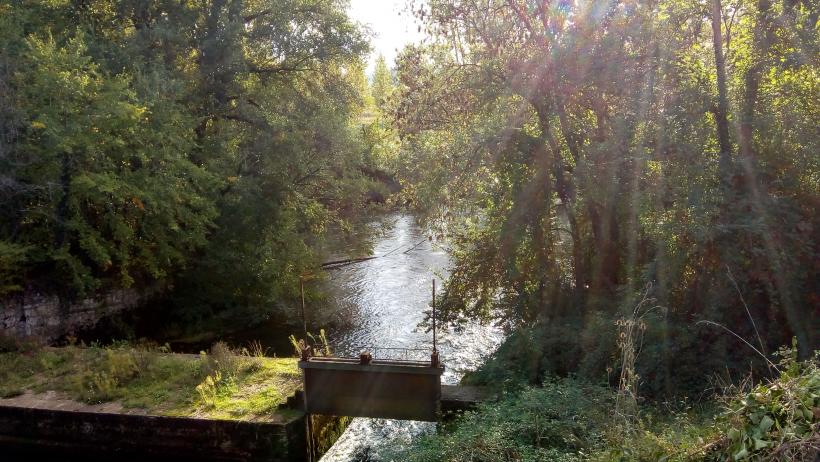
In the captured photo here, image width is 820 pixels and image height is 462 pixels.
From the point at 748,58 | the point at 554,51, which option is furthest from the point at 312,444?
the point at 748,58

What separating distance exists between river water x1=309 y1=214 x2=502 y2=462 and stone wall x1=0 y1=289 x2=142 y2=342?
234 inches

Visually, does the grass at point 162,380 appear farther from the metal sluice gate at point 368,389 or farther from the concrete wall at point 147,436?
the metal sluice gate at point 368,389

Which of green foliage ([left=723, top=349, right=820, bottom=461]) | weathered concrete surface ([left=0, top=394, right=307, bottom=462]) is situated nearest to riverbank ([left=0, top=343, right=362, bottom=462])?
weathered concrete surface ([left=0, top=394, right=307, bottom=462])

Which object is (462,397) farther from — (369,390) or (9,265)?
(9,265)

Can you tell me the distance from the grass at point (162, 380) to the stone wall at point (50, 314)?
1.61 meters

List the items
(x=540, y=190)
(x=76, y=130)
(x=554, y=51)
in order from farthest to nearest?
(x=76, y=130), (x=540, y=190), (x=554, y=51)

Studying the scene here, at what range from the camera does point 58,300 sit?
50.3ft

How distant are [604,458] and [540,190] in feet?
25.0

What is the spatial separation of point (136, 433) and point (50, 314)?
691cm

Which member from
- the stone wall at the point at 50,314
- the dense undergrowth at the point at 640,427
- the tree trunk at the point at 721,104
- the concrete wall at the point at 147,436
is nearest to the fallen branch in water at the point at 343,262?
the stone wall at the point at 50,314

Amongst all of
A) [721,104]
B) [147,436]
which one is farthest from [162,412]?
[721,104]

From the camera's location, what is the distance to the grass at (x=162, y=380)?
10.4 meters

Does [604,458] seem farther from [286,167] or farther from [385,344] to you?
[286,167]

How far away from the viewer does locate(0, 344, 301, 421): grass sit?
10.4 meters
